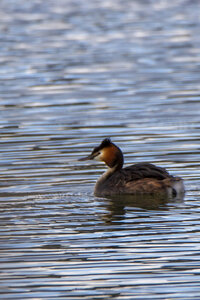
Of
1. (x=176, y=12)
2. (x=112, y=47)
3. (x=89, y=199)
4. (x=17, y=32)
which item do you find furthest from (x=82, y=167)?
(x=176, y=12)

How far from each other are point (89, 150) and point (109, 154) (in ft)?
5.87

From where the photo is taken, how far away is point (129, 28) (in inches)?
1325

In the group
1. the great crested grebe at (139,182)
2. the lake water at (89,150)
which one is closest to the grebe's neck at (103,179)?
the great crested grebe at (139,182)

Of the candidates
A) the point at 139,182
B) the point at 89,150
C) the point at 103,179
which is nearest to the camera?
the point at 139,182

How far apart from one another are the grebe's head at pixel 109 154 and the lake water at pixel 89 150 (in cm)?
42

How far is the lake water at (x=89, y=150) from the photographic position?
8.51m

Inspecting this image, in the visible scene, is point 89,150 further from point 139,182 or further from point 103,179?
point 139,182

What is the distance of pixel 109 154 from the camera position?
43.3 feet

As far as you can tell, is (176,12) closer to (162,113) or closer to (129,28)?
(129,28)

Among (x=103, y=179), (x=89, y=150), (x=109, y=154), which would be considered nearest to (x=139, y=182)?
(x=103, y=179)

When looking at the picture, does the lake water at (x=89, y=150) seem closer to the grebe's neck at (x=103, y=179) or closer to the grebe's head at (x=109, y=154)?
the grebe's neck at (x=103, y=179)

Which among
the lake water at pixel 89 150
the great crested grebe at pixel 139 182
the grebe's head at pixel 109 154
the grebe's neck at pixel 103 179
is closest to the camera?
the lake water at pixel 89 150

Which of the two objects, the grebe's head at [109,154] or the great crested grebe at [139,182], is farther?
the grebe's head at [109,154]

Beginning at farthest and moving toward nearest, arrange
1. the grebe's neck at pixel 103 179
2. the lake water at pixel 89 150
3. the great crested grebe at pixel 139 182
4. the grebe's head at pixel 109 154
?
the grebe's head at pixel 109 154
the grebe's neck at pixel 103 179
the great crested grebe at pixel 139 182
the lake water at pixel 89 150
